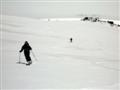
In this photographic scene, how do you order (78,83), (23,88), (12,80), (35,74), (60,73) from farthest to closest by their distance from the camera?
1. (60,73)
2. (35,74)
3. (78,83)
4. (12,80)
5. (23,88)

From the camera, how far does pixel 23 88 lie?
7250 millimetres

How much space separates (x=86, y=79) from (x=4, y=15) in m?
33.6

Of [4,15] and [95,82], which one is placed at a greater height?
[4,15]

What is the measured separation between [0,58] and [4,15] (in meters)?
29.4

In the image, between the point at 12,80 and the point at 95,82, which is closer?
the point at 12,80

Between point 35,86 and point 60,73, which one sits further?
point 60,73

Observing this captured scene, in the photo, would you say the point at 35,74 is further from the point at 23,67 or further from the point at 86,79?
the point at 86,79

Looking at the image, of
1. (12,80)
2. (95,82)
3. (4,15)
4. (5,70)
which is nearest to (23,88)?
(12,80)

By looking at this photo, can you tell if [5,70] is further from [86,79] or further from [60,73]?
[86,79]

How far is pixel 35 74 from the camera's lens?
30.4 ft

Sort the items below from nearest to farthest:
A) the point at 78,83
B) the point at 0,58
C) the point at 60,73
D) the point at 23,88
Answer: the point at 23,88 < the point at 78,83 < the point at 60,73 < the point at 0,58

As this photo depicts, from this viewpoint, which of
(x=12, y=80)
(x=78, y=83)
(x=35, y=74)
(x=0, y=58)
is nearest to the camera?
(x=12, y=80)

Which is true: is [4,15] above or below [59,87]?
above

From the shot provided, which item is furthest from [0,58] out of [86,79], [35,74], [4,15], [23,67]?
[4,15]
